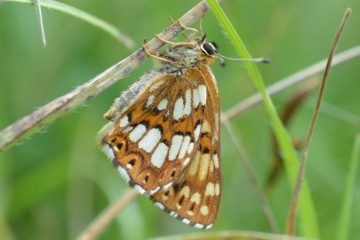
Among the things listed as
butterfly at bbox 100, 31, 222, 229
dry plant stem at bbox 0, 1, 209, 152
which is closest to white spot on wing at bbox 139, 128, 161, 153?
butterfly at bbox 100, 31, 222, 229

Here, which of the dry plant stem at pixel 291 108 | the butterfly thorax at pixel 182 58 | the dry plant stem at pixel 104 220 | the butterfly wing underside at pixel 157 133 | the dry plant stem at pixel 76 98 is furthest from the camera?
the dry plant stem at pixel 291 108

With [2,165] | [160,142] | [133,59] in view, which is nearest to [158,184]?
[160,142]

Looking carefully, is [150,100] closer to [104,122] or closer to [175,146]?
[175,146]

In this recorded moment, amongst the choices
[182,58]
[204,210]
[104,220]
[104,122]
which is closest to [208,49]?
[182,58]

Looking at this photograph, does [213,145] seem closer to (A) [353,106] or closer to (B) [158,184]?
(B) [158,184]

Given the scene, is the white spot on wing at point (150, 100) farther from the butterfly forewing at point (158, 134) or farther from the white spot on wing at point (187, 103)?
the white spot on wing at point (187, 103)

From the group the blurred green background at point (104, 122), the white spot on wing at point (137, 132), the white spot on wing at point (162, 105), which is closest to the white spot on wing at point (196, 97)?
the white spot on wing at point (162, 105)

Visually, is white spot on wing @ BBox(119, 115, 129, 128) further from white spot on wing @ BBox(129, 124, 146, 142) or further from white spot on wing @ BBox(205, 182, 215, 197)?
white spot on wing @ BBox(205, 182, 215, 197)
